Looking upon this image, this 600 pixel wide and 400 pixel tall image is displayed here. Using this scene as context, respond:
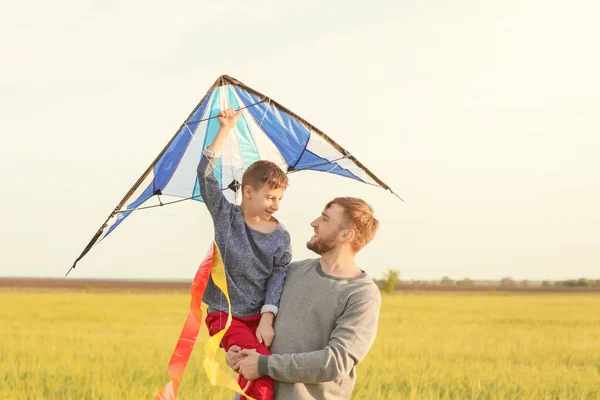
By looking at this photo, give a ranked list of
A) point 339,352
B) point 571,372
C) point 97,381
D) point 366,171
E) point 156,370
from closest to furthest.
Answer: point 339,352, point 366,171, point 97,381, point 156,370, point 571,372

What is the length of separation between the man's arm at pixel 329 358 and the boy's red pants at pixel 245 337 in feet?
0.25

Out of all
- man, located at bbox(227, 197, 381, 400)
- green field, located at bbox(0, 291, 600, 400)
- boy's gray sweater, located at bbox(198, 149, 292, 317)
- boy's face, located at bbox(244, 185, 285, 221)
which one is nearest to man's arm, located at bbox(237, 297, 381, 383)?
man, located at bbox(227, 197, 381, 400)

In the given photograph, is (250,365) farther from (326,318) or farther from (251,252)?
(251,252)

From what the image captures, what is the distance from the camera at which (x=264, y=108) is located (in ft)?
17.7

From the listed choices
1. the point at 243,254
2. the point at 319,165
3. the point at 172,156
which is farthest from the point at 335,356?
the point at 172,156

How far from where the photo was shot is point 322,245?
434 centimetres

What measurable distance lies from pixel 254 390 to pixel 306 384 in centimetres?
31

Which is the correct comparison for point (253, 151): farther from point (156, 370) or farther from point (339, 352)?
point (156, 370)

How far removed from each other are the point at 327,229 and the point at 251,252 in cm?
47

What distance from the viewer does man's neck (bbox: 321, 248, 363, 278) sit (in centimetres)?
438

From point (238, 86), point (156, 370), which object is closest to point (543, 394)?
point (156, 370)

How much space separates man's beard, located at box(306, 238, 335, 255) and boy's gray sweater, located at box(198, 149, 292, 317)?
0.20m

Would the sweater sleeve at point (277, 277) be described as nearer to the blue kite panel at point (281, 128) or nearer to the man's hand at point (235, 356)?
the man's hand at point (235, 356)

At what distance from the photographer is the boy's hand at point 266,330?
14.3ft
